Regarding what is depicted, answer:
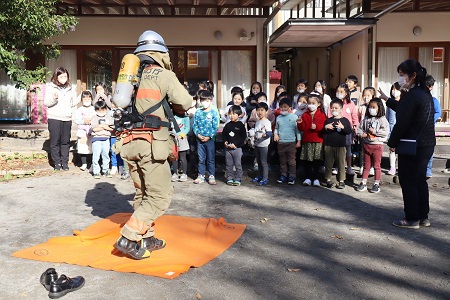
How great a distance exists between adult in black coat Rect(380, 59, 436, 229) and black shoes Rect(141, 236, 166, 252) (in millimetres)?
3061

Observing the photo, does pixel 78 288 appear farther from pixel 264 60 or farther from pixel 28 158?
pixel 264 60

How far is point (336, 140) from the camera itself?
8688 millimetres

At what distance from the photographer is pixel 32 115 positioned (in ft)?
51.1

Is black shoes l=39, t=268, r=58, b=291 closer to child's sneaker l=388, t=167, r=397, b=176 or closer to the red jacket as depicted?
the red jacket

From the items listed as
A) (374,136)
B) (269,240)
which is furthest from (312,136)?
(269,240)

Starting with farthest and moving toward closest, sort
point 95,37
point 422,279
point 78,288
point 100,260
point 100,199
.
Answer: point 95,37
point 100,199
point 100,260
point 422,279
point 78,288

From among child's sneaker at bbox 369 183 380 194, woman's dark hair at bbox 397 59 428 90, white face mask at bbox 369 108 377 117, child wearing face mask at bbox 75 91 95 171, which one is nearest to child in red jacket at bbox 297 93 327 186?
white face mask at bbox 369 108 377 117

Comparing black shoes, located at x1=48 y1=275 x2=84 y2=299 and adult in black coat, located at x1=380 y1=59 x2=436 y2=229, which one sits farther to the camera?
adult in black coat, located at x1=380 y1=59 x2=436 y2=229

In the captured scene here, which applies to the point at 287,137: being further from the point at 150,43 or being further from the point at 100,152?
the point at 150,43

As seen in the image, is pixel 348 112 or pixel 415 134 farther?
pixel 348 112

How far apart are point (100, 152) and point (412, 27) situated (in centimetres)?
1027

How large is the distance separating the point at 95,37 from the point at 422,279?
13.0 m

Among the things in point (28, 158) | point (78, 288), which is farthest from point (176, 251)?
point (28, 158)

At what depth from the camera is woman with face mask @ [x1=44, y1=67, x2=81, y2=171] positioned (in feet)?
32.0
